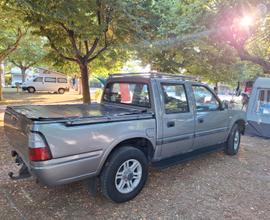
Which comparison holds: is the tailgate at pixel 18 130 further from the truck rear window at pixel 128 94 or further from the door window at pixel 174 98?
the door window at pixel 174 98

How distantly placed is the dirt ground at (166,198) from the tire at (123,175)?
0.15 m

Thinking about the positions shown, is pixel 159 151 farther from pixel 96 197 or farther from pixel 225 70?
pixel 225 70

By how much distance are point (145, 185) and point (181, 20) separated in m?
6.58

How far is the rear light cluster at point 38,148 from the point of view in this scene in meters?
2.74

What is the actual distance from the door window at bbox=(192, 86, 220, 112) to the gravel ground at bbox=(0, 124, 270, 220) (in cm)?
119

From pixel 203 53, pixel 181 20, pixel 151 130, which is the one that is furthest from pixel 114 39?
pixel 151 130

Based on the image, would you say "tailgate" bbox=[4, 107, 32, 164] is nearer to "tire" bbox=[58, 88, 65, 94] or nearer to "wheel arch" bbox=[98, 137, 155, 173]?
"wheel arch" bbox=[98, 137, 155, 173]

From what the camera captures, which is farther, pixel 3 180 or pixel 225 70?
pixel 225 70

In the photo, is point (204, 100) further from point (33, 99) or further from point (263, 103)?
point (33, 99)

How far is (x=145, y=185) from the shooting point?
13.5ft

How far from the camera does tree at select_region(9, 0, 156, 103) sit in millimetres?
6242

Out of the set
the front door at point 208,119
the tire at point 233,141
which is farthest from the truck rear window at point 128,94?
the tire at point 233,141

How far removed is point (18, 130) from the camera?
323cm

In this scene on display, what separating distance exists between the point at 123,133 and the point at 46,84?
26.5 meters
